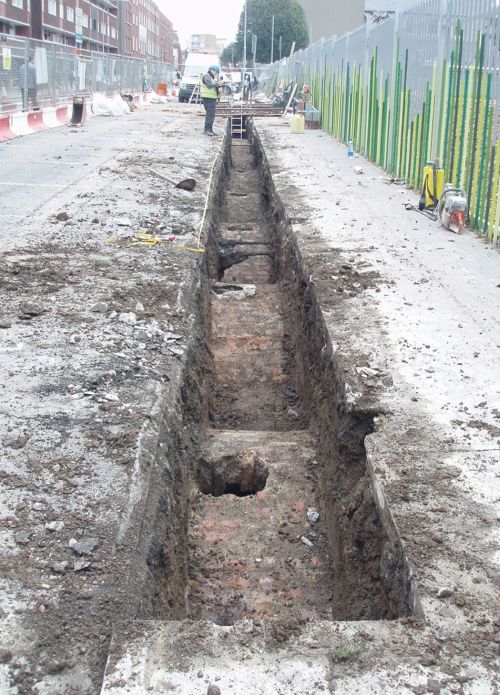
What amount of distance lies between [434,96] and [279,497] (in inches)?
304

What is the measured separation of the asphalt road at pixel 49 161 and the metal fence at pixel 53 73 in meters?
1.03

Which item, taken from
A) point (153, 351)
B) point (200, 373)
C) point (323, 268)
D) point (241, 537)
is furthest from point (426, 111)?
point (241, 537)

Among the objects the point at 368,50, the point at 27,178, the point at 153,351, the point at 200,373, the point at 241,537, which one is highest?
the point at 368,50

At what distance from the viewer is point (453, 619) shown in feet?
8.57

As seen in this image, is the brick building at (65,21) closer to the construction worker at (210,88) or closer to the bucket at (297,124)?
the bucket at (297,124)

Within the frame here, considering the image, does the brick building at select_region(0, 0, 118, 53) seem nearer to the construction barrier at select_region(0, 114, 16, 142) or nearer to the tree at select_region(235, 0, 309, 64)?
the tree at select_region(235, 0, 309, 64)

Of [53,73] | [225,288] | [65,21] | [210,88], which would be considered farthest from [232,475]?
[65,21]

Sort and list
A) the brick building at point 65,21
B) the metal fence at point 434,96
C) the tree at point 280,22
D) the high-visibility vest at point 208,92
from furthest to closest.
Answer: the tree at point 280,22
the brick building at point 65,21
the high-visibility vest at point 208,92
the metal fence at point 434,96

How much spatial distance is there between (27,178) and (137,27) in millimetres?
87995

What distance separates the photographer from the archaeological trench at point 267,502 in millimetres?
3408

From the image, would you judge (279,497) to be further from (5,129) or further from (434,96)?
(5,129)

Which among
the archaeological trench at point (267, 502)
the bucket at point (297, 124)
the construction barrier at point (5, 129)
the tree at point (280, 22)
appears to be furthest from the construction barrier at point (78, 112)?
the tree at point (280, 22)

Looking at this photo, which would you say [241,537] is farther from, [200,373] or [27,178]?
[27,178]

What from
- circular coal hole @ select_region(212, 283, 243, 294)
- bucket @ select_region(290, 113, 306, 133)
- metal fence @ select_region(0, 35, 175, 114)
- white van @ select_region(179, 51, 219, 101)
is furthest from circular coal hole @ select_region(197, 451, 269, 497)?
white van @ select_region(179, 51, 219, 101)
